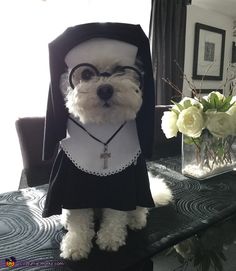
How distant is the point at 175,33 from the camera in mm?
2791

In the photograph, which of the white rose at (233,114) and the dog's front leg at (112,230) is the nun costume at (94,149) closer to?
the dog's front leg at (112,230)

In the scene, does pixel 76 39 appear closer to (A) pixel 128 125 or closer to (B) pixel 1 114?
(A) pixel 128 125

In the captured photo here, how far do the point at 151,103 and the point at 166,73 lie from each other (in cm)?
215

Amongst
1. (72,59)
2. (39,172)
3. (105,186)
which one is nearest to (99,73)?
(72,59)

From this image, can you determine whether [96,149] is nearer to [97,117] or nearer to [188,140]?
[97,117]

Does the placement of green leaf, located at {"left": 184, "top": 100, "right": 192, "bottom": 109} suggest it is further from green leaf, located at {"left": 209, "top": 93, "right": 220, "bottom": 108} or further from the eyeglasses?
the eyeglasses

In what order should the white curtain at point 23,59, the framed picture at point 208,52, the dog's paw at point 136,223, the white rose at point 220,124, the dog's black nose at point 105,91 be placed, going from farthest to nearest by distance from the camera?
the framed picture at point 208,52
the white curtain at point 23,59
the white rose at point 220,124
the dog's paw at point 136,223
the dog's black nose at point 105,91

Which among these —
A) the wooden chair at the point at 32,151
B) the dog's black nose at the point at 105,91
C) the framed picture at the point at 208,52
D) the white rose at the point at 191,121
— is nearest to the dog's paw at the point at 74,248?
the dog's black nose at the point at 105,91

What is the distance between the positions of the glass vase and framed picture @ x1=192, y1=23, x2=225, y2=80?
2.11 meters

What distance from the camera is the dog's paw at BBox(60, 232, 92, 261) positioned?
26.0 inches

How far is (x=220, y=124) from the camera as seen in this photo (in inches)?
40.9

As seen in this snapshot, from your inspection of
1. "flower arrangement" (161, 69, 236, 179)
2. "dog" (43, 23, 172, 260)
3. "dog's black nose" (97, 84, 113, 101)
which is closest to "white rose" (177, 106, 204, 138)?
"flower arrangement" (161, 69, 236, 179)

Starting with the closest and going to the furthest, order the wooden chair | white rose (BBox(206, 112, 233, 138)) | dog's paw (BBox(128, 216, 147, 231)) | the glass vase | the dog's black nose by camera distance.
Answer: the dog's black nose, dog's paw (BBox(128, 216, 147, 231)), white rose (BBox(206, 112, 233, 138)), the glass vase, the wooden chair

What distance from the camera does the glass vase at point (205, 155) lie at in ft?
3.85
